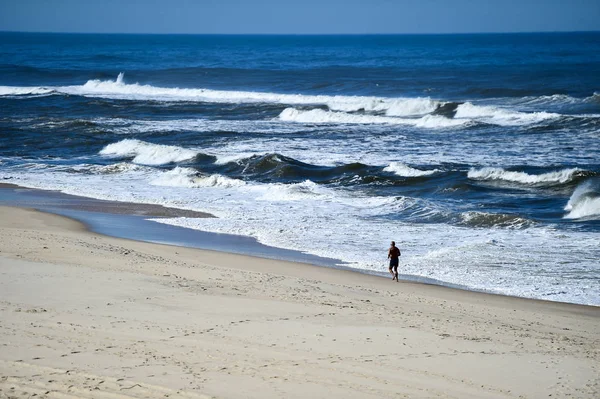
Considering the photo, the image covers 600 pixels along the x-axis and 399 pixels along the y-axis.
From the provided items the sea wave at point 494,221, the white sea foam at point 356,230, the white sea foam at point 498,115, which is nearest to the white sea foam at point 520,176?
the white sea foam at point 356,230

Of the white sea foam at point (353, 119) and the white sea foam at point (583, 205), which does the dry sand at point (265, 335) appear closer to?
the white sea foam at point (583, 205)

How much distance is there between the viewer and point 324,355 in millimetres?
8656

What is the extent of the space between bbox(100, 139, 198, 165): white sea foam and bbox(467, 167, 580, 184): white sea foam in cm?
1072

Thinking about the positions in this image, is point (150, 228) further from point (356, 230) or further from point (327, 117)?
point (327, 117)

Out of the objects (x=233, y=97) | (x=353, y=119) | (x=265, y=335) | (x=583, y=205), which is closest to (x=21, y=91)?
(x=233, y=97)

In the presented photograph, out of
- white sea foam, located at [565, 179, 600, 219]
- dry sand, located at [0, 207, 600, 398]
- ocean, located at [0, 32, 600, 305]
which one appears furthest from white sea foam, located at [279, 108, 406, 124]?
dry sand, located at [0, 207, 600, 398]

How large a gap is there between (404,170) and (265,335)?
53.3ft

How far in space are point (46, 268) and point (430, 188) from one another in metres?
13.4

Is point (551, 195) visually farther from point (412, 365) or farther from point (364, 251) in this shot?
point (412, 365)

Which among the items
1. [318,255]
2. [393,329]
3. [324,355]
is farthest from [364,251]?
[324,355]

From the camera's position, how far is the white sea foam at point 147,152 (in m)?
29.2

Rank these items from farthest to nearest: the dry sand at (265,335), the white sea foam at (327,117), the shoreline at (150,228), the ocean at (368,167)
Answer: the white sea foam at (327,117), the ocean at (368,167), the shoreline at (150,228), the dry sand at (265,335)

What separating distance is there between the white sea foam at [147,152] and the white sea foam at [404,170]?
7858 mm

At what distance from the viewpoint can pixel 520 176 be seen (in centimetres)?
2386
